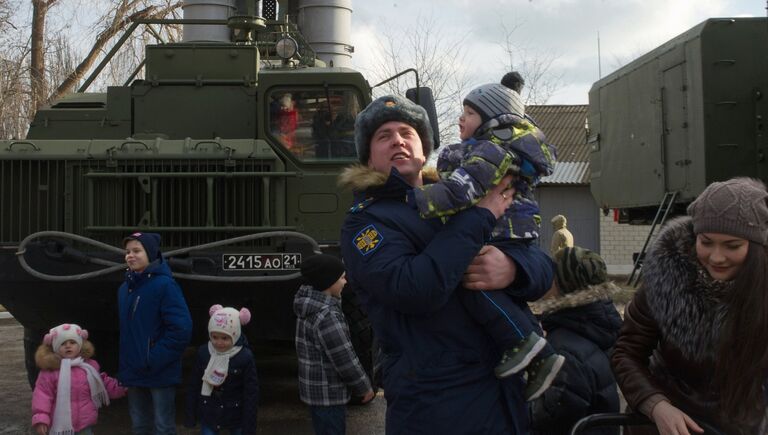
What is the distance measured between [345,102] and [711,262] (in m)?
4.74

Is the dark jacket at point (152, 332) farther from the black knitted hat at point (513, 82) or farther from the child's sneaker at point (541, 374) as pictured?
the child's sneaker at point (541, 374)

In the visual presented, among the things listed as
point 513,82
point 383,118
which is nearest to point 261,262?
point 513,82

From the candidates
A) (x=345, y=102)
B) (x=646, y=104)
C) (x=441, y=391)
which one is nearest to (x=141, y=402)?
(x=345, y=102)

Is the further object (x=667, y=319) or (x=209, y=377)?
(x=209, y=377)

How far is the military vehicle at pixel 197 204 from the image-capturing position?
19.2 feet

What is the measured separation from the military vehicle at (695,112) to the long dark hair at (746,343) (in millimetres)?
7161

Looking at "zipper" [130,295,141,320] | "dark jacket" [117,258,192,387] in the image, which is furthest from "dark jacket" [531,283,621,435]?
"zipper" [130,295,141,320]

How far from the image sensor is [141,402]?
5.11 metres

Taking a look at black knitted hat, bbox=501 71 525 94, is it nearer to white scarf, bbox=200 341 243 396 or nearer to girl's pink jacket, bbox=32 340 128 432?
white scarf, bbox=200 341 243 396

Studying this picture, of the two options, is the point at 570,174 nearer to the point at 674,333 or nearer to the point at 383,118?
the point at 674,333

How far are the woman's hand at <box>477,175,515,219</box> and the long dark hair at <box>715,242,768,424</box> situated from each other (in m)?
0.69

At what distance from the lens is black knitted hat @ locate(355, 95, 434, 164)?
2529 mm

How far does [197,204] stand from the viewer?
20.4ft

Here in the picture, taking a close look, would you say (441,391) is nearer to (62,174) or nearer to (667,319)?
(667,319)
